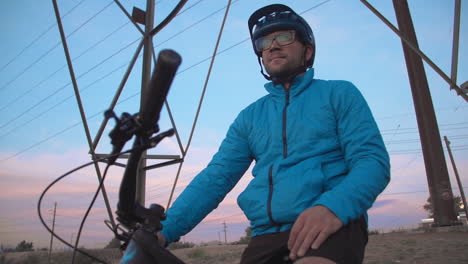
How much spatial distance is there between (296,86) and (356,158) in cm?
67

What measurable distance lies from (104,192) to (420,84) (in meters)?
20.0

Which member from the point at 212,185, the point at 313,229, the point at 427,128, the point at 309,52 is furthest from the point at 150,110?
the point at 427,128

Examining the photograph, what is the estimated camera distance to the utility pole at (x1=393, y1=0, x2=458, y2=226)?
2003 cm

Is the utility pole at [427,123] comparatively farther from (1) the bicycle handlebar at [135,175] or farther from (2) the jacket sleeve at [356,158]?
(1) the bicycle handlebar at [135,175]

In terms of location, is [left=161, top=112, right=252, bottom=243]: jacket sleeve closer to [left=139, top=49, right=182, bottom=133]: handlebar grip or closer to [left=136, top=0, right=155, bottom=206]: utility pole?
[left=139, top=49, right=182, bottom=133]: handlebar grip

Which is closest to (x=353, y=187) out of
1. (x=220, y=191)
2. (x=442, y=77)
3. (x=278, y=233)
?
(x=278, y=233)

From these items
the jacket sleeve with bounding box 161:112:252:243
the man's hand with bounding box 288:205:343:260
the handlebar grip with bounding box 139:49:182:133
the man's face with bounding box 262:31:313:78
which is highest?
the man's face with bounding box 262:31:313:78

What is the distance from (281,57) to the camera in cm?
231

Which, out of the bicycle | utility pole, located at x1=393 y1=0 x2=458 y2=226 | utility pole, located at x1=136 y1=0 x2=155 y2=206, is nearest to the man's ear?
the bicycle

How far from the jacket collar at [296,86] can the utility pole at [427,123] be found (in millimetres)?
19966

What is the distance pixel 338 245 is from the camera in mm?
1426

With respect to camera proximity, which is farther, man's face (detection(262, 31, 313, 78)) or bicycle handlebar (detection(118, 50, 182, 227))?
man's face (detection(262, 31, 313, 78))

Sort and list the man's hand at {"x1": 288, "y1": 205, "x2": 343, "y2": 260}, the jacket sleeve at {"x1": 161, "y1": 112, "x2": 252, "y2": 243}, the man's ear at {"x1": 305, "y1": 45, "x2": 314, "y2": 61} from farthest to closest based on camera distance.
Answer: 1. the man's ear at {"x1": 305, "y1": 45, "x2": 314, "y2": 61}
2. the jacket sleeve at {"x1": 161, "y1": 112, "x2": 252, "y2": 243}
3. the man's hand at {"x1": 288, "y1": 205, "x2": 343, "y2": 260}

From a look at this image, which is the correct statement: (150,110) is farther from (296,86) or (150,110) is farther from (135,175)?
(296,86)
